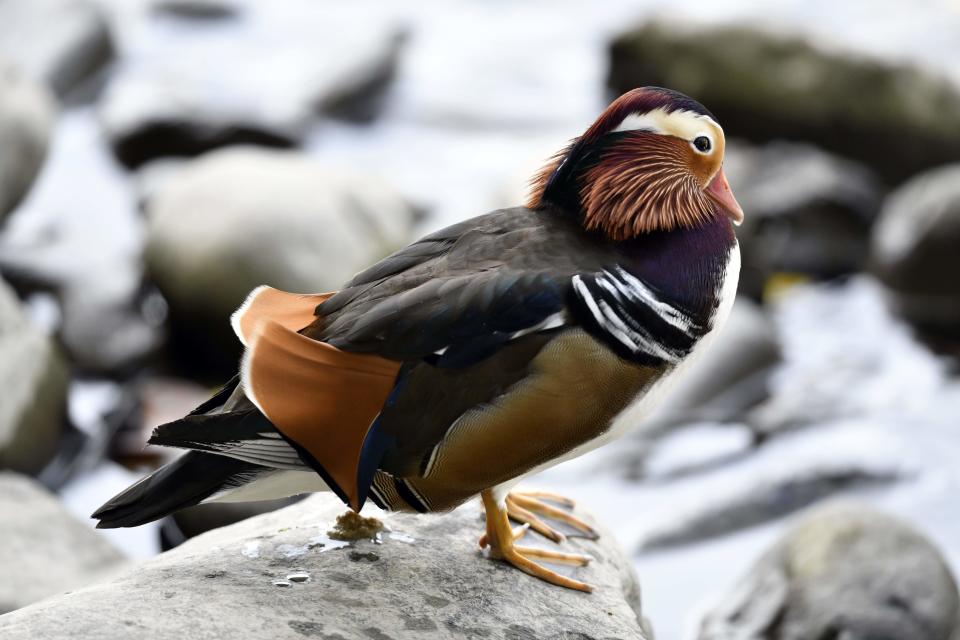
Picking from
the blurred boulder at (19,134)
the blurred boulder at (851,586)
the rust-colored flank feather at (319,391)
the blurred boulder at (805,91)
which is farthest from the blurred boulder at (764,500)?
the blurred boulder at (19,134)

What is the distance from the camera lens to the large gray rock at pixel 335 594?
83.1 inches

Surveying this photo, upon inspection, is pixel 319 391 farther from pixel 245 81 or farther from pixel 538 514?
pixel 245 81

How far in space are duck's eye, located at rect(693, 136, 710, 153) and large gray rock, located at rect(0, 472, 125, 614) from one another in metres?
2.03

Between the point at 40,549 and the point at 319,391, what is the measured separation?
173cm

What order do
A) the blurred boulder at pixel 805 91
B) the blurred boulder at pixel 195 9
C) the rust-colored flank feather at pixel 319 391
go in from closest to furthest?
the rust-colored flank feather at pixel 319 391
the blurred boulder at pixel 805 91
the blurred boulder at pixel 195 9

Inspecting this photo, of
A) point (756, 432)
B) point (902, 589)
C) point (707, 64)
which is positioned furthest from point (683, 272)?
point (707, 64)

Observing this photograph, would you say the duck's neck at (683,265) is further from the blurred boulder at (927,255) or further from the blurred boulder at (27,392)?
the blurred boulder at (927,255)

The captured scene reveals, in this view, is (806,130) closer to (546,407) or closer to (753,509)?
(753,509)

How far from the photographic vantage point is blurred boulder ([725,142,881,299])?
20.0ft

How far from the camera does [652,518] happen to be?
423 centimetres

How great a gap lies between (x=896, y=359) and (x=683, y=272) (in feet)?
11.4

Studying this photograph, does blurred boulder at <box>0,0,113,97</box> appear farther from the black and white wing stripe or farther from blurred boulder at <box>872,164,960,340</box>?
the black and white wing stripe

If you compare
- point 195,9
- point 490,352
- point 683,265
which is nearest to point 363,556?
point 490,352

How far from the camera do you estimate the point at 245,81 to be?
300 inches
